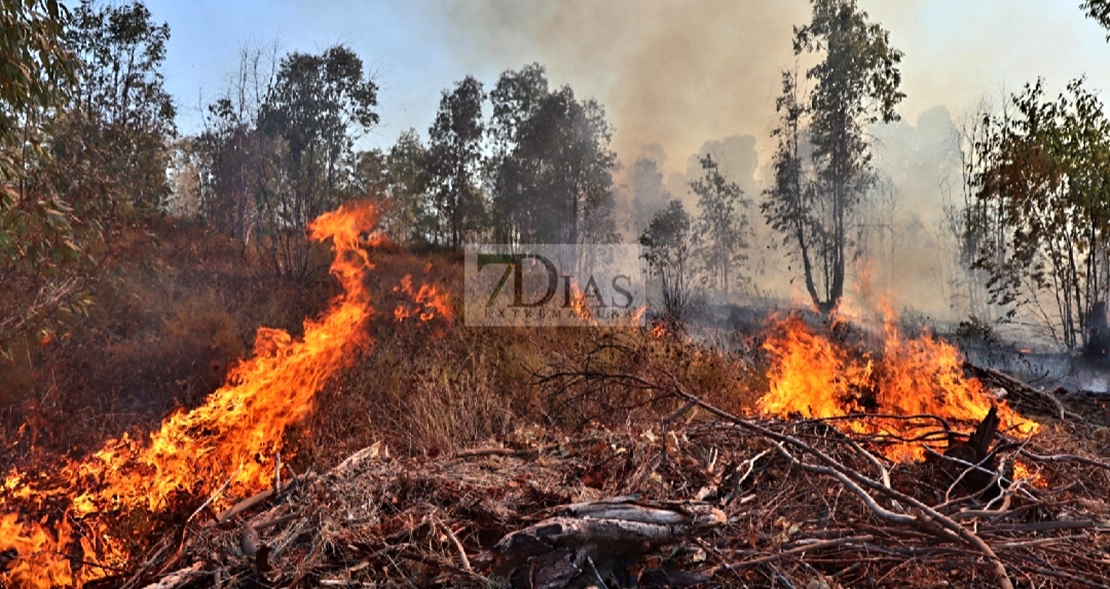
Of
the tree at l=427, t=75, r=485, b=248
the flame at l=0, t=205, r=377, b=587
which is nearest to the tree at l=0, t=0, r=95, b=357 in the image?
the flame at l=0, t=205, r=377, b=587

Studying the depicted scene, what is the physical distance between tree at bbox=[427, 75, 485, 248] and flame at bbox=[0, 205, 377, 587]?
22670 mm

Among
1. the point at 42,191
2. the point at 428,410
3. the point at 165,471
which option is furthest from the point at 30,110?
the point at 428,410

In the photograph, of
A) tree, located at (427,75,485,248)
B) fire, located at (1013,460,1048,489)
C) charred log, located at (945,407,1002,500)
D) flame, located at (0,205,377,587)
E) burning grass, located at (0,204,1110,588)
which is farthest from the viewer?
tree, located at (427,75,485,248)

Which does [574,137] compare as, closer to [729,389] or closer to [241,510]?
[729,389]

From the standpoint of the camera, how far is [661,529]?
2.23 metres

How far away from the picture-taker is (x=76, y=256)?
373cm

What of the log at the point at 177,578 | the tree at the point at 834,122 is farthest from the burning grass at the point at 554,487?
the tree at the point at 834,122

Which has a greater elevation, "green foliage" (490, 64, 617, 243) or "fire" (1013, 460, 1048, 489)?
"green foliage" (490, 64, 617, 243)

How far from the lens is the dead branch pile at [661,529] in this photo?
2166 millimetres

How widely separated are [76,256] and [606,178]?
3067 cm

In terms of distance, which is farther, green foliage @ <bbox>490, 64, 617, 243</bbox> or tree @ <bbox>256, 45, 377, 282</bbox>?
green foliage @ <bbox>490, 64, 617, 243</bbox>

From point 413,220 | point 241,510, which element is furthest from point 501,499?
point 413,220

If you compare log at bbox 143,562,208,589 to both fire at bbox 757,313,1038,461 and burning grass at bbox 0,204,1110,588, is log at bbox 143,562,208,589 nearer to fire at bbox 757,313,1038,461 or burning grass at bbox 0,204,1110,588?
burning grass at bbox 0,204,1110,588

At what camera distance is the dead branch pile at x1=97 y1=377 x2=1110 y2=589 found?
2.17 metres
